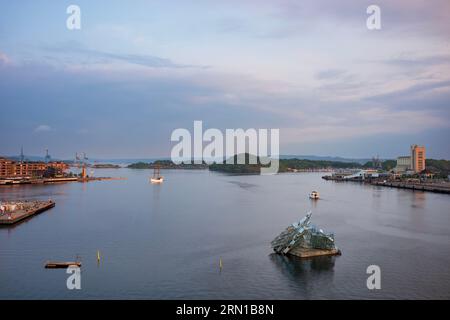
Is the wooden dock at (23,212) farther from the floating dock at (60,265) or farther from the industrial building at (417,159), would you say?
the industrial building at (417,159)

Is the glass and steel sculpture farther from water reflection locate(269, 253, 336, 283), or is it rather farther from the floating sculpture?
water reflection locate(269, 253, 336, 283)

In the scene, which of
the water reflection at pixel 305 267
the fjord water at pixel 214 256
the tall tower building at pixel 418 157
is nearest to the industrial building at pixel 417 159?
the tall tower building at pixel 418 157

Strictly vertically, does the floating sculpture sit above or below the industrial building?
below

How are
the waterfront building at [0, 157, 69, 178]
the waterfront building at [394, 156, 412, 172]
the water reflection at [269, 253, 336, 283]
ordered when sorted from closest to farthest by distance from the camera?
the water reflection at [269, 253, 336, 283]
the waterfront building at [0, 157, 69, 178]
the waterfront building at [394, 156, 412, 172]

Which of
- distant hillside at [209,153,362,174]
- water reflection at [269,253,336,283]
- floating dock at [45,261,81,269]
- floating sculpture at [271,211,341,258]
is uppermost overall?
distant hillside at [209,153,362,174]

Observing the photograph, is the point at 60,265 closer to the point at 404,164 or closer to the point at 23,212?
the point at 23,212

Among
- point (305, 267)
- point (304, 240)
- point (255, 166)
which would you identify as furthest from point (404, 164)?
point (305, 267)

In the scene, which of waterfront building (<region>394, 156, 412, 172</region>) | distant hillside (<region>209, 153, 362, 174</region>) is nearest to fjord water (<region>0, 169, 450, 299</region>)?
waterfront building (<region>394, 156, 412, 172</region>)

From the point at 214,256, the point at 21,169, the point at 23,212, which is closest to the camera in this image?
the point at 214,256
